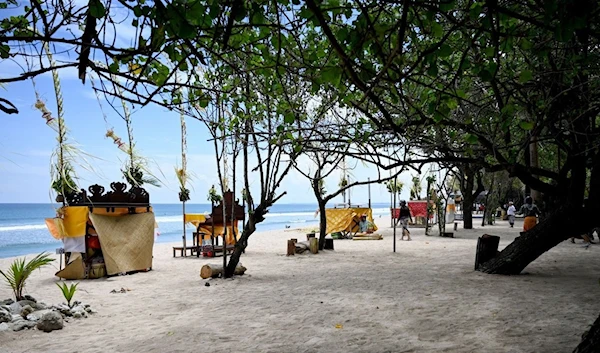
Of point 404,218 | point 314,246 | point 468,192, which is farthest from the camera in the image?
point 468,192

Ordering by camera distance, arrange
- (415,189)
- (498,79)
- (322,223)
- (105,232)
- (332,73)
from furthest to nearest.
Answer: (415,189) → (322,223) → (105,232) → (498,79) → (332,73)

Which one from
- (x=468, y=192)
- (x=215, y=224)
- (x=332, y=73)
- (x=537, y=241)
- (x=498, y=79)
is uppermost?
(x=498, y=79)

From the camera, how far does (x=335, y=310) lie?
244 inches

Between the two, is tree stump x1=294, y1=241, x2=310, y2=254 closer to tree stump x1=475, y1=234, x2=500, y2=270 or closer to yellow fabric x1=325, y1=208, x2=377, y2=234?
yellow fabric x1=325, y1=208, x2=377, y2=234

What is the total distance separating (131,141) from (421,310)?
7.88 m

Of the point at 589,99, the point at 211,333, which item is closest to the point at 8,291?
the point at 211,333

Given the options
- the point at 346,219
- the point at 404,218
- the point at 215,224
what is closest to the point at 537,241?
the point at 215,224

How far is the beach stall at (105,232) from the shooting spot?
30.4ft

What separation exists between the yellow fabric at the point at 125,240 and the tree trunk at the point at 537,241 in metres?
6.94

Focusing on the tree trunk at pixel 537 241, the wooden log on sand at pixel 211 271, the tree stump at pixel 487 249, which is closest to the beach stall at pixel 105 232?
the wooden log on sand at pixel 211 271

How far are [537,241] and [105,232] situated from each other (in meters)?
8.15

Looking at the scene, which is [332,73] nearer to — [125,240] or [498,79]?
[498,79]

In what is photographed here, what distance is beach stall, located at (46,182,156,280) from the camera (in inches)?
365

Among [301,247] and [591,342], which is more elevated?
[591,342]
